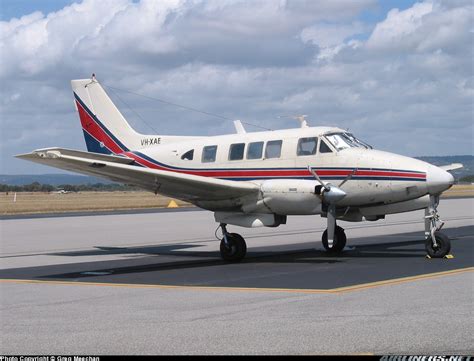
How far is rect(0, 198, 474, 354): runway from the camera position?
915 cm

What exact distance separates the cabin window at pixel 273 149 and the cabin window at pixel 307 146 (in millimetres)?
588

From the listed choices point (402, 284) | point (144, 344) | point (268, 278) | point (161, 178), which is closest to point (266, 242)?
point (161, 178)

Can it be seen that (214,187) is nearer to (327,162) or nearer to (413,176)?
(327,162)

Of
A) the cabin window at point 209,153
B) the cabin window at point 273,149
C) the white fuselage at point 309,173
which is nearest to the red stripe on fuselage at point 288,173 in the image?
the white fuselage at point 309,173

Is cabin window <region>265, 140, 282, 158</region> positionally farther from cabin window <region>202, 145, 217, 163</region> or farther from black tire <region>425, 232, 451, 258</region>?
black tire <region>425, 232, 451, 258</region>

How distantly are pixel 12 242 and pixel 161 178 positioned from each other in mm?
11090

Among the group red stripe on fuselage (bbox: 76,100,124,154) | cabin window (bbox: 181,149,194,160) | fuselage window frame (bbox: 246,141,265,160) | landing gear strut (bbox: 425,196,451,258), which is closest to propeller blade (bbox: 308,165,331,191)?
fuselage window frame (bbox: 246,141,265,160)

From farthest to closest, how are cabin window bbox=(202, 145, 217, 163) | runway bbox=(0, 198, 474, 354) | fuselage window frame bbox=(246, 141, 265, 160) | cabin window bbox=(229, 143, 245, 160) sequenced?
cabin window bbox=(202, 145, 217, 163), cabin window bbox=(229, 143, 245, 160), fuselage window frame bbox=(246, 141, 265, 160), runway bbox=(0, 198, 474, 354)

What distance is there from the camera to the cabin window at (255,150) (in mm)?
20297

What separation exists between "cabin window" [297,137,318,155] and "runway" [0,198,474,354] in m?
2.89

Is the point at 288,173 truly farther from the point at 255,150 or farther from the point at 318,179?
the point at 255,150

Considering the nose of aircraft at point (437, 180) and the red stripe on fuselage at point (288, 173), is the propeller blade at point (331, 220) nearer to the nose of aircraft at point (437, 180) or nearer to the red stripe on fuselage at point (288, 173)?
the red stripe on fuselage at point (288, 173)

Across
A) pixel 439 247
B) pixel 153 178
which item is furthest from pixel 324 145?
pixel 153 178

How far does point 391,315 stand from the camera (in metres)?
10.9
